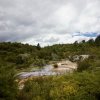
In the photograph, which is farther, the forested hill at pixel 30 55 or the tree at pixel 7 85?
the forested hill at pixel 30 55

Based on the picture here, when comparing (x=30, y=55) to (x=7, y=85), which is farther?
(x=30, y=55)

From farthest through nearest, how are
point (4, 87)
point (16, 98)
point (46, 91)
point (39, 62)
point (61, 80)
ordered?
point (39, 62)
point (61, 80)
point (46, 91)
point (16, 98)
point (4, 87)

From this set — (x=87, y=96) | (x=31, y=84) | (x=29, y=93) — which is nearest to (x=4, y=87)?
(x=29, y=93)

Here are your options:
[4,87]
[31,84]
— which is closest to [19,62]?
[31,84]

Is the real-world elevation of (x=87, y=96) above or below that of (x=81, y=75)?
below

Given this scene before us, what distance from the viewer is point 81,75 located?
54.3ft

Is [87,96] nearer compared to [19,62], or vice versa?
[87,96]

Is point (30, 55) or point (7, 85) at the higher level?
point (30, 55)

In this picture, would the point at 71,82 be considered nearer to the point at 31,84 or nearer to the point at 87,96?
the point at 87,96

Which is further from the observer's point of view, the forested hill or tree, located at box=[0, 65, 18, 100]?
the forested hill

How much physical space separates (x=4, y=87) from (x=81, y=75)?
211 inches

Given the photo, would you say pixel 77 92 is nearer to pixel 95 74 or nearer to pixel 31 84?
pixel 95 74

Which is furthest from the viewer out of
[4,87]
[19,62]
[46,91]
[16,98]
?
[19,62]

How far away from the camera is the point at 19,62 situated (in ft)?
160
